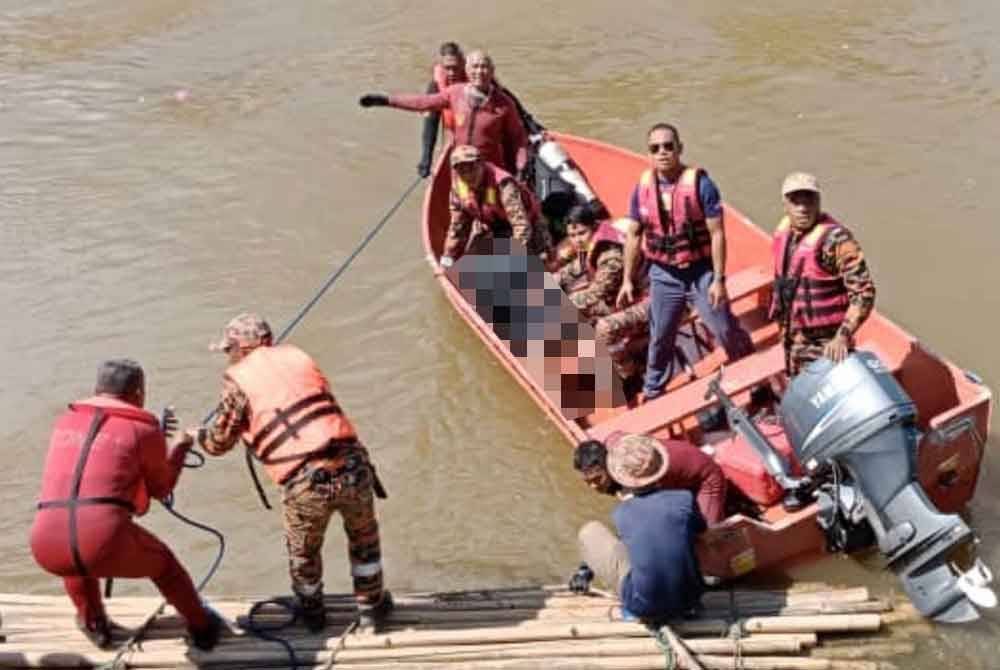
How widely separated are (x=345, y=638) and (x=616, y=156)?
5355 mm

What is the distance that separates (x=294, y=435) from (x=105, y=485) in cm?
87

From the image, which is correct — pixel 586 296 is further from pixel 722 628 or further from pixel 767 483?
pixel 722 628

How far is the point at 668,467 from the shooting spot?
6129mm

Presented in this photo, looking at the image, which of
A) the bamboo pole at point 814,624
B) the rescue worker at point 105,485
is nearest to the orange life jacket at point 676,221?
the bamboo pole at point 814,624

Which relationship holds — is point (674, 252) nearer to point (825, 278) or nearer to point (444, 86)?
point (825, 278)

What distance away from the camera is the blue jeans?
299 inches

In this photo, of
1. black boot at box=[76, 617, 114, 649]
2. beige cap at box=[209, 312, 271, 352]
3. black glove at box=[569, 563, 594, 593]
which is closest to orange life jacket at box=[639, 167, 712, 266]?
black glove at box=[569, 563, 594, 593]

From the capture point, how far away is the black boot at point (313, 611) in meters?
6.19

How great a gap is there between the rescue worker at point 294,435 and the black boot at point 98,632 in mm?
1099

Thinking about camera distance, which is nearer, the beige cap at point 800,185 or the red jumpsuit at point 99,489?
the red jumpsuit at point 99,489

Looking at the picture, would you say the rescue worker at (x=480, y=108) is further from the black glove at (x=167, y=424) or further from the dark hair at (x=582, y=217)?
the black glove at (x=167, y=424)

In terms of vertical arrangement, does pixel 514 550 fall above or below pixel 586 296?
below

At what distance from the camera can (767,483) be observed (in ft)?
22.4

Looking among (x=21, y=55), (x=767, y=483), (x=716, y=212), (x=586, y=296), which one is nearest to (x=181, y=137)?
(x=21, y=55)
